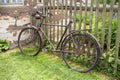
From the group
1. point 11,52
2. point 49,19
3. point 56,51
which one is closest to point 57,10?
point 49,19

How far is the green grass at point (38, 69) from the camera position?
14.1 feet

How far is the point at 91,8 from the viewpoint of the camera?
173 inches

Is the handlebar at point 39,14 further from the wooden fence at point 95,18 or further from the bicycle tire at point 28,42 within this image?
the bicycle tire at point 28,42

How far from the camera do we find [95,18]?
14.5ft

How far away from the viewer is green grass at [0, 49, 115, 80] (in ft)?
14.1

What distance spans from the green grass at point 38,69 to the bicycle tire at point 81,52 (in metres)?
0.19

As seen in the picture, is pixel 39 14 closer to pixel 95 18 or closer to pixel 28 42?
pixel 28 42

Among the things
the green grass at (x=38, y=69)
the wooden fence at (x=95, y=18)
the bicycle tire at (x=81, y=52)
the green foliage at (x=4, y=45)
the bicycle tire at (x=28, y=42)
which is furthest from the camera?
the green foliage at (x=4, y=45)

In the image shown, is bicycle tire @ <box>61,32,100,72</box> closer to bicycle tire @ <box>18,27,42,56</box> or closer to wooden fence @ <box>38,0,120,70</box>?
wooden fence @ <box>38,0,120,70</box>

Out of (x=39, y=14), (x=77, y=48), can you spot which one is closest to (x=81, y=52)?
(x=77, y=48)

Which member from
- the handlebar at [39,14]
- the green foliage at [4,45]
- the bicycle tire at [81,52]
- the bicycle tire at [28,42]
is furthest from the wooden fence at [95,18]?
the green foliage at [4,45]

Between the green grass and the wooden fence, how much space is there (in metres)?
0.58

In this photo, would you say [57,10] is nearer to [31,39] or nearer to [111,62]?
[31,39]

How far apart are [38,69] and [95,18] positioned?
173cm
